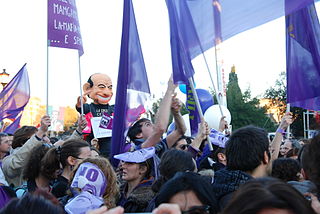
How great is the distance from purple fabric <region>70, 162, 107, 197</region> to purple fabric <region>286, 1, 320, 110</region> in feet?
7.66

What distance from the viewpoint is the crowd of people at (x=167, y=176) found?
1479 millimetres

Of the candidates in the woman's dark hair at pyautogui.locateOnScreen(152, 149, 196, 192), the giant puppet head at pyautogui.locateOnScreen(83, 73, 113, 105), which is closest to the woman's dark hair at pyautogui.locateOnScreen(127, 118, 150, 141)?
the woman's dark hair at pyautogui.locateOnScreen(152, 149, 196, 192)

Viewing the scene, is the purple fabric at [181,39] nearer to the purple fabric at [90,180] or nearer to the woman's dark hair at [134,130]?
the woman's dark hair at [134,130]

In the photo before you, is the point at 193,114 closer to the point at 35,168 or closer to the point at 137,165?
the point at 137,165

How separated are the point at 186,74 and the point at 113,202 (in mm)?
1814

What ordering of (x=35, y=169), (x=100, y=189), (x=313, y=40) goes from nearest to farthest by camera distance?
1. (x=100, y=189)
2. (x=35, y=169)
3. (x=313, y=40)

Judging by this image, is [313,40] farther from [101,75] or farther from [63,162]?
[101,75]

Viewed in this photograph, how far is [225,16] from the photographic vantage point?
440 cm

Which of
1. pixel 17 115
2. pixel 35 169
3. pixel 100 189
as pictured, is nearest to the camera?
pixel 100 189

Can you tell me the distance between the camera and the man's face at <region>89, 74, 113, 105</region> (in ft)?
24.5

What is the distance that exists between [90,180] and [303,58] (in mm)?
2634

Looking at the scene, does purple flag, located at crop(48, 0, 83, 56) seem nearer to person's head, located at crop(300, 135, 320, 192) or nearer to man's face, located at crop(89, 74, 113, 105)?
man's face, located at crop(89, 74, 113, 105)

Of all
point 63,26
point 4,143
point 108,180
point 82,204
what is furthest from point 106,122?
point 82,204

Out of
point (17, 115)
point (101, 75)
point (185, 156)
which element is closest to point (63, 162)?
point (185, 156)
